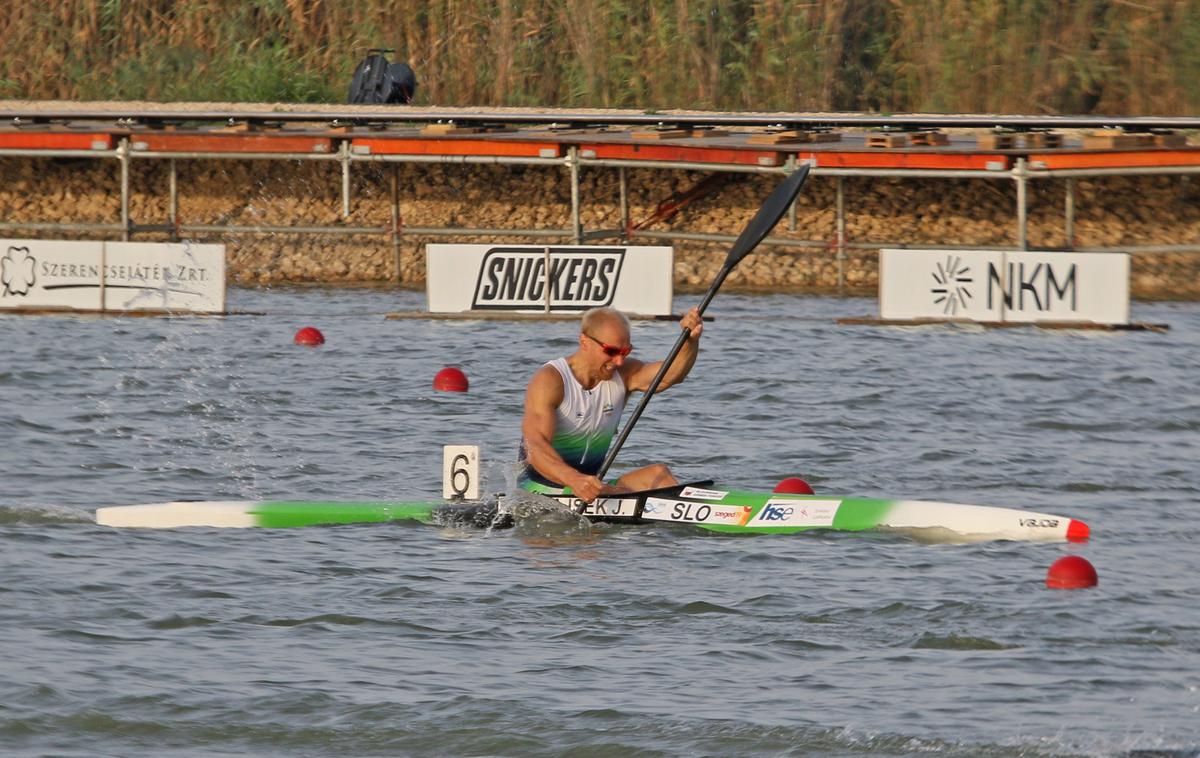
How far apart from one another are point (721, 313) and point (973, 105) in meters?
9.81

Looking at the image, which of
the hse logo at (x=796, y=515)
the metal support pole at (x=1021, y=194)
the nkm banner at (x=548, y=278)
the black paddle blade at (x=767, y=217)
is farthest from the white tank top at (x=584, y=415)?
the metal support pole at (x=1021, y=194)

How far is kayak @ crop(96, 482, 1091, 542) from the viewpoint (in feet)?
35.1

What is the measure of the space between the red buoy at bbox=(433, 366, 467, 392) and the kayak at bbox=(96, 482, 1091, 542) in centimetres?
611

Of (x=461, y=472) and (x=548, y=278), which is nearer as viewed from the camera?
(x=461, y=472)

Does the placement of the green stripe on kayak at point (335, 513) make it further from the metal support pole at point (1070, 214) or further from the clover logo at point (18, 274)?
the metal support pole at point (1070, 214)

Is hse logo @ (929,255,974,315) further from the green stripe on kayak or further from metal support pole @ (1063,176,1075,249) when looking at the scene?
the green stripe on kayak

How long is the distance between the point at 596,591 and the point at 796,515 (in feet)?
5.87

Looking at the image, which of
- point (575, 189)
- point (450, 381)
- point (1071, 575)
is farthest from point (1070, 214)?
point (1071, 575)

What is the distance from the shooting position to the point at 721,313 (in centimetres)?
2412

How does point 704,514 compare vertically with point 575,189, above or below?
below

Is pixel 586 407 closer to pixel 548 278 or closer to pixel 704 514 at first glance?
pixel 704 514

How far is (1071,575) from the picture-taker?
9.50 metres

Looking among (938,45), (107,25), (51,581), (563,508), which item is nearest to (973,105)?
(938,45)

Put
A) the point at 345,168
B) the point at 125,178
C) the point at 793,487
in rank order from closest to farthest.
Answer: the point at 793,487 < the point at 345,168 < the point at 125,178
